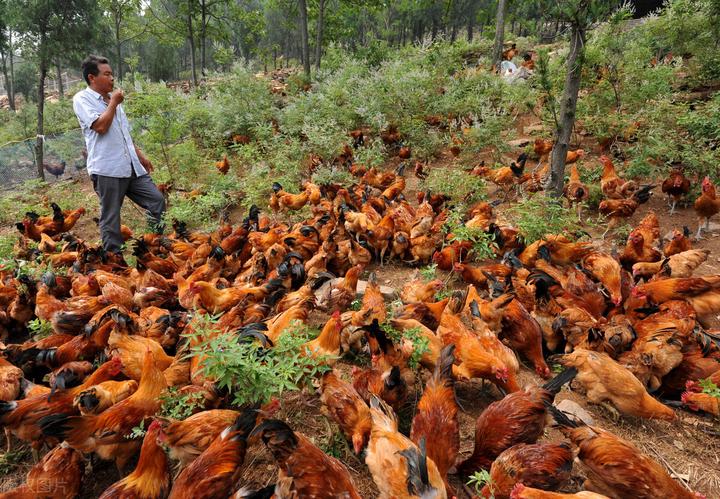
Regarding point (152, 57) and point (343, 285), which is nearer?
point (343, 285)

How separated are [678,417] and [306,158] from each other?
8746 millimetres

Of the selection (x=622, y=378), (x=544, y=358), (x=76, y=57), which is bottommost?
(x=544, y=358)

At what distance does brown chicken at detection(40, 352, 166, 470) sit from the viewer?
254cm

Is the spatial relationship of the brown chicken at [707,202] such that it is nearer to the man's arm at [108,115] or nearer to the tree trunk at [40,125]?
the man's arm at [108,115]

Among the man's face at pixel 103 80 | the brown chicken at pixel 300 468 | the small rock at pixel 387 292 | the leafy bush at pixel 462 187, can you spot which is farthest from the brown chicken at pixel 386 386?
the man's face at pixel 103 80

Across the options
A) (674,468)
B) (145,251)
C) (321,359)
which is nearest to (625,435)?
(674,468)

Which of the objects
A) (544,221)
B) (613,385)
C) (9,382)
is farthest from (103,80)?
(613,385)

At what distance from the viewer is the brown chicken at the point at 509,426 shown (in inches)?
102

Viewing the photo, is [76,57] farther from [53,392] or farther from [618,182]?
[618,182]

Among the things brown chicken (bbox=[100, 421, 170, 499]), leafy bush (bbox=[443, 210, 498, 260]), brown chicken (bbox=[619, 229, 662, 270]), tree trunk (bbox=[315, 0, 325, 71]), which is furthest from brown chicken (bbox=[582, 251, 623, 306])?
tree trunk (bbox=[315, 0, 325, 71])

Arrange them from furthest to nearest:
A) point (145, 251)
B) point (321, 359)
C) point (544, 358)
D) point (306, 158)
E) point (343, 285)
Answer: point (306, 158) → point (145, 251) → point (343, 285) → point (544, 358) → point (321, 359)

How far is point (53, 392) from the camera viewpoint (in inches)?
117

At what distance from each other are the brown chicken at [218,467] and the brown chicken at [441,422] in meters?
1.16

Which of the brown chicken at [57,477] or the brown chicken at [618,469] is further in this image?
the brown chicken at [57,477]
